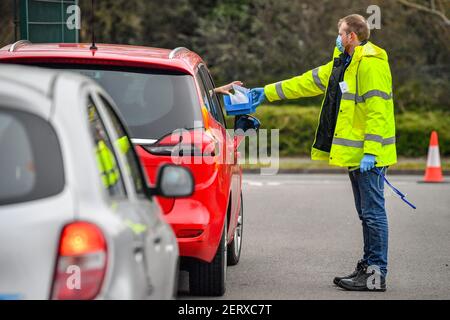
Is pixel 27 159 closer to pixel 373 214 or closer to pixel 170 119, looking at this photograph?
pixel 170 119

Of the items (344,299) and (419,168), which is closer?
(344,299)

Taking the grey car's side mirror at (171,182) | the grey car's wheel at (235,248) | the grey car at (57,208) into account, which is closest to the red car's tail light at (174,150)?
the grey car's side mirror at (171,182)

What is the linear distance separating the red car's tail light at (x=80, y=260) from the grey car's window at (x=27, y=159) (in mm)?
173

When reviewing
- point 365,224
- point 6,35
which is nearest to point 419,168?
point 6,35

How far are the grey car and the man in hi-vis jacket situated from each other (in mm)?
4143

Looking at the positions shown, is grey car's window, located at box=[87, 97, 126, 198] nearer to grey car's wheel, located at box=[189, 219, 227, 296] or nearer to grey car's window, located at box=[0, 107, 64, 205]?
grey car's window, located at box=[0, 107, 64, 205]

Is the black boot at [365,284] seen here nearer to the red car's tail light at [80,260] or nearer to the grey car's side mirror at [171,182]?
the grey car's side mirror at [171,182]

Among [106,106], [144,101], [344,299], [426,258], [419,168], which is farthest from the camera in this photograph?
[419,168]

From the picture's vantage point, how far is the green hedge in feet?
83.5

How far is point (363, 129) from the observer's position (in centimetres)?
840

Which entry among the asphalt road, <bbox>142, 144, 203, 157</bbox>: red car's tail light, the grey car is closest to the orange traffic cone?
the asphalt road
